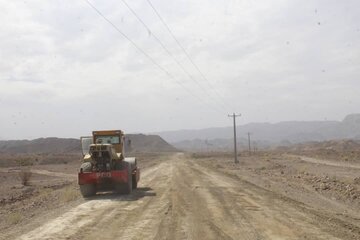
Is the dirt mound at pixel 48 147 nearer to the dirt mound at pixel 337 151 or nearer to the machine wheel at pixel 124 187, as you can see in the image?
the dirt mound at pixel 337 151

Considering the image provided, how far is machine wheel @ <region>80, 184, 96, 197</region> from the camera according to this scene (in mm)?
21250

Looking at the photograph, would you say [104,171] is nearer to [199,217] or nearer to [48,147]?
[199,217]

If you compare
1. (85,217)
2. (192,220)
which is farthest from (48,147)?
(192,220)

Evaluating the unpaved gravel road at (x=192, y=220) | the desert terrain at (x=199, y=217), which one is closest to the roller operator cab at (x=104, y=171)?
the desert terrain at (x=199, y=217)

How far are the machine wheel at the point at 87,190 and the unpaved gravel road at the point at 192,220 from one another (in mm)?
1748

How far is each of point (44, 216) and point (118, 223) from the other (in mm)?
3480

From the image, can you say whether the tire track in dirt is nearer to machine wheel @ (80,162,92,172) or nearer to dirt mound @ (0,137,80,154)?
machine wheel @ (80,162,92,172)

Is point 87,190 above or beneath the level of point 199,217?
→ above

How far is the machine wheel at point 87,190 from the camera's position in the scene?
21250 millimetres

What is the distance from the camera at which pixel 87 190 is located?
21312 mm

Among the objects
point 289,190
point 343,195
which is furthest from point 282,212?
point 289,190

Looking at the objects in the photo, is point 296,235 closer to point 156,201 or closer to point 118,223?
point 118,223

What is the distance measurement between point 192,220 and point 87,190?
29.7 feet

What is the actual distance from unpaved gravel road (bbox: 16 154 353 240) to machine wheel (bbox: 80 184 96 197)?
175 centimetres
